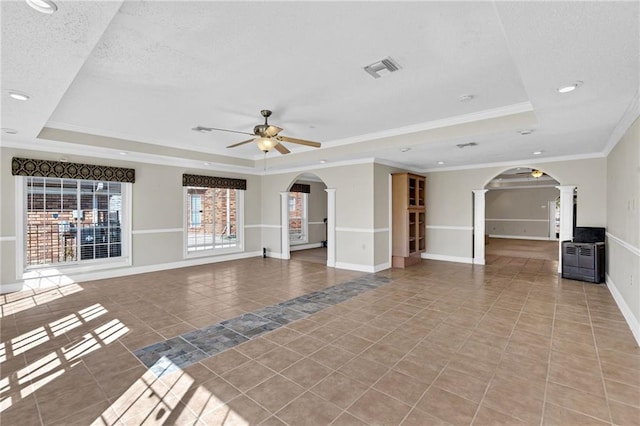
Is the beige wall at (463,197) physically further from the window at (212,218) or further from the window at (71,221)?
the window at (71,221)

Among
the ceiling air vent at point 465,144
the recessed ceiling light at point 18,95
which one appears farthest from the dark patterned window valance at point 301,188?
the recessed ceiling light at point 18,95

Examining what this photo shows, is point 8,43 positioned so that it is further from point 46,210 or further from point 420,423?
point 46,210

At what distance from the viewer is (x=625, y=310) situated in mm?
3920

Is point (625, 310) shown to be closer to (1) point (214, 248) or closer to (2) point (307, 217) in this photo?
(1) point (214, 248)

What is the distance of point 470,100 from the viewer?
156 inches

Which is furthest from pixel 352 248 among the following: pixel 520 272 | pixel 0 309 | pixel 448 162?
pixel 0 309

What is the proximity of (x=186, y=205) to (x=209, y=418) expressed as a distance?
6.30m

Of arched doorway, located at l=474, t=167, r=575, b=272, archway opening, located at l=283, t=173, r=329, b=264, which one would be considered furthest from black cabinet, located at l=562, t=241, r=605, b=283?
archway opening, located at l=283, t=173, r=329, b=264

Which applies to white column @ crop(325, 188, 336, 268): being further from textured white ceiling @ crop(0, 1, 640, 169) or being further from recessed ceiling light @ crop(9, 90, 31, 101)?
recessed ceiling light @ crop(9, 90, 31, 101)

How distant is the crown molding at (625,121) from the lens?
3196mm

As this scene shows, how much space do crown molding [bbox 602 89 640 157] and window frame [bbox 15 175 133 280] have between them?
8.19 metres

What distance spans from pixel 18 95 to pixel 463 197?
8503 mm

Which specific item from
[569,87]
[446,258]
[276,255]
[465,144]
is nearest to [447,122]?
[465,144]

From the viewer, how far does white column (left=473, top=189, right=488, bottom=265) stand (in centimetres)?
775
